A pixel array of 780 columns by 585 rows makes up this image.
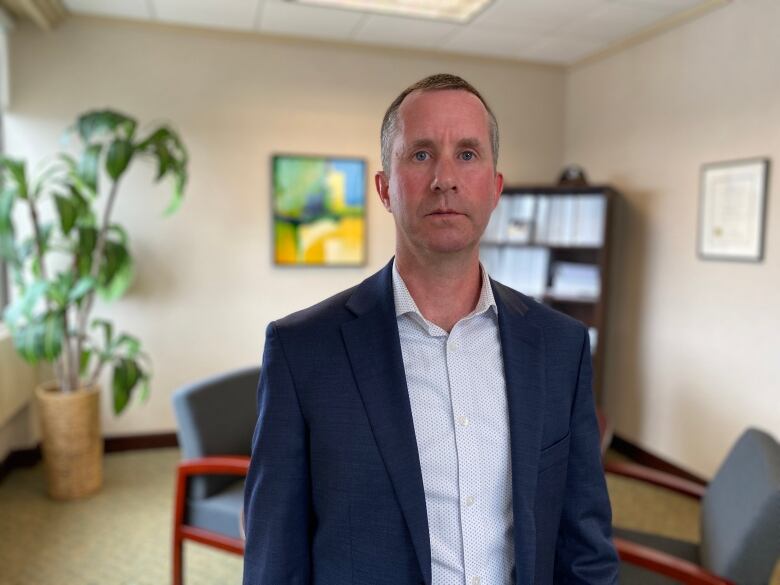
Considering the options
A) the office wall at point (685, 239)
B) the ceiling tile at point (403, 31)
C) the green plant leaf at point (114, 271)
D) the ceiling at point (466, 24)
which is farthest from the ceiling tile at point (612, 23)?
the green plant leaf at point (114, 271)

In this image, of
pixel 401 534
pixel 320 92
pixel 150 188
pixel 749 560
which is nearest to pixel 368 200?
pixel 320 92

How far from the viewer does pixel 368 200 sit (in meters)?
4.20

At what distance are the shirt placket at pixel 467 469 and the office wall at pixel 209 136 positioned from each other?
326 centimetres

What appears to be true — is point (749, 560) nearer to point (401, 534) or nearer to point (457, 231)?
point (401, 534)

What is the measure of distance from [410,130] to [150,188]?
3.29m

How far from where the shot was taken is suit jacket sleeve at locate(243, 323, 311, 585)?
36.1 inches

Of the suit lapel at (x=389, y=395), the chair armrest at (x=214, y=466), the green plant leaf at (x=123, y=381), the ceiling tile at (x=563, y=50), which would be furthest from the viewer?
the ceiling tile at (x=563, y=50)

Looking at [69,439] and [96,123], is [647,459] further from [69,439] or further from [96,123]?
[96,123]

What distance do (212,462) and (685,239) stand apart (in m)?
2.96

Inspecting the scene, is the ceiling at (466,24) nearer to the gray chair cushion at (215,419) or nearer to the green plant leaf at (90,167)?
the green plant leaf at (90,167)

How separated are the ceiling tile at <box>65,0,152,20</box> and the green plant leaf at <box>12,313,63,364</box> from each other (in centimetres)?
185

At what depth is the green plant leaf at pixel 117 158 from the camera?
3.00 m

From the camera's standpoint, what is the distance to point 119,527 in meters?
2.95

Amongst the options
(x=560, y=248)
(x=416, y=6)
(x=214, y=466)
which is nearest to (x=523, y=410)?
(x=214, y=466)
